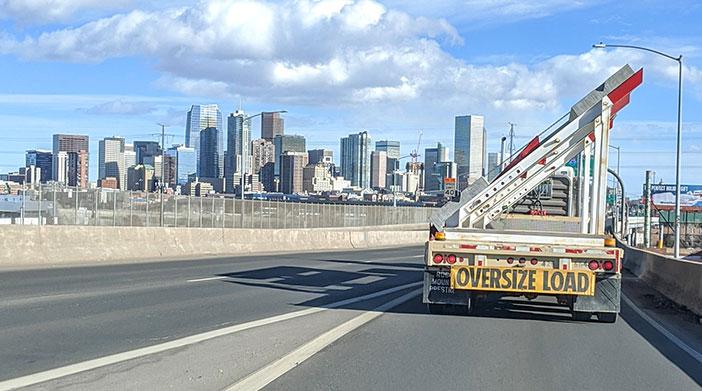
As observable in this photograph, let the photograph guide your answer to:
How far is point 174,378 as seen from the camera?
332 inches

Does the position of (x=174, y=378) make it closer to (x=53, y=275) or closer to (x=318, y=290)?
(x=318, y=290)

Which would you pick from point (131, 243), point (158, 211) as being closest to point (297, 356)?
point (131, 243)

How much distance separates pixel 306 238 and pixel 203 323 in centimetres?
2944

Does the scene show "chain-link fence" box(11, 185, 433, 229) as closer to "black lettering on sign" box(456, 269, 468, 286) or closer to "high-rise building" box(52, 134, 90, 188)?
"black lettering on sign" box(456, 269, 468, 286)

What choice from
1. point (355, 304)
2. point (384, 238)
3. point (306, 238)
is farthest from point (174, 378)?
point (384, 238)

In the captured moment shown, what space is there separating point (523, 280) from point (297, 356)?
474 cm

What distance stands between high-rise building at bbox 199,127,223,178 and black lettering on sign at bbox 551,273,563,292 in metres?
173

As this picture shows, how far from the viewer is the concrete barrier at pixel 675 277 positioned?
17389 millimetres

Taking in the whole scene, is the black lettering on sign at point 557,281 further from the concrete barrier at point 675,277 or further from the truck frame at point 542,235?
the concrete barrier at point 675,277

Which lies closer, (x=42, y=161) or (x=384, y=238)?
(x=384, y=238)

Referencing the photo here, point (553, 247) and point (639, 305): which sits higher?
point (553, 247)

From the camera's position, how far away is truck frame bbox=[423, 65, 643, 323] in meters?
13.3

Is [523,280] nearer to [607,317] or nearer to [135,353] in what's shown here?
[607,317]

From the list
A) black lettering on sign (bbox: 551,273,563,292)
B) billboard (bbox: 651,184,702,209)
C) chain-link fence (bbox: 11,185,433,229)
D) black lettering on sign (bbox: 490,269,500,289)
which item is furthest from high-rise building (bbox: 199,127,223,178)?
black lettering on sign (bbox: 551,273,563,292)
